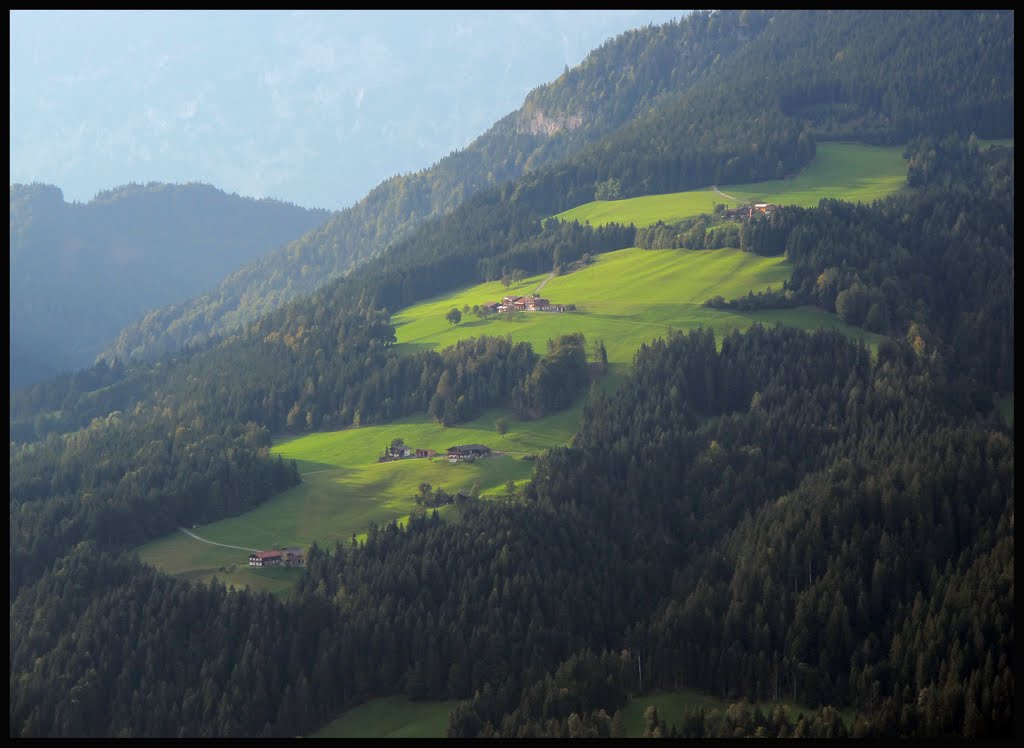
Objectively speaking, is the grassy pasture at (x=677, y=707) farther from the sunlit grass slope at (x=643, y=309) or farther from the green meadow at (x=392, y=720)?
the sunlit grass slope at (x=643, y=309)

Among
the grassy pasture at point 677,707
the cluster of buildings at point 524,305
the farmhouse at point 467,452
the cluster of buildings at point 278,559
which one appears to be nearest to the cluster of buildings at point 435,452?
the farmhouse at point 467,452

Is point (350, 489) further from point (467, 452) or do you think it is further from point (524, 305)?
point (524, 305)

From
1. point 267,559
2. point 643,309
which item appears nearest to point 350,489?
point 267,559

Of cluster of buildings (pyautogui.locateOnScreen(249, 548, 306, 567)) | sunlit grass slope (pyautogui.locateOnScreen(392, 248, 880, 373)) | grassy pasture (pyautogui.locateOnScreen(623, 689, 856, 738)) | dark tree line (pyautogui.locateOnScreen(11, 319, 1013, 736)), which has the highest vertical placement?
sunlit grass slope (pyautogui.locateOnScreen(392, 248, 880, 373))

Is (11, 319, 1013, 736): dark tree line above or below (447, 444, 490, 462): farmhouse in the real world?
below

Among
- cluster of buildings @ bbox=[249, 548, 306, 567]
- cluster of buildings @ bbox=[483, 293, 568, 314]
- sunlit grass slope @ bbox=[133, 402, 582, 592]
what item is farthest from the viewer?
cluster of buildings @ bbox=[483, 293, 568, 314]

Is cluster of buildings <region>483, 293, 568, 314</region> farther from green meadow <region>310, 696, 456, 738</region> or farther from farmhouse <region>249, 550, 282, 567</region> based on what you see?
green meadow <region>310, 696, 456, 738</region>

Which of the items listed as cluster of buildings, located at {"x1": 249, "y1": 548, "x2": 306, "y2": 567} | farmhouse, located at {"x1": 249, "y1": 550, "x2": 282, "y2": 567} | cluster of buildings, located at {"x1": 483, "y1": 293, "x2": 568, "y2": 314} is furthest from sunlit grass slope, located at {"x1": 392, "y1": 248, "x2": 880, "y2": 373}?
farmhouse, located at {"x1": 249, "y1": 550, "x2": 282, "y2": 567}
